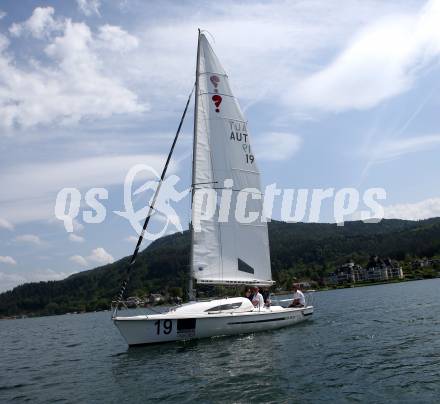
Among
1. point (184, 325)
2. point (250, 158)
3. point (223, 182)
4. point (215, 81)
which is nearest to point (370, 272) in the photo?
point (250, 158)

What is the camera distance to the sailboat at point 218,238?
22766 millimetres

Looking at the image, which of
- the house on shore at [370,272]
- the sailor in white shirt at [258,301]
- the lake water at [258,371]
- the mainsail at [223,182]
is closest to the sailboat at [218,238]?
the mainsail at [223,182]

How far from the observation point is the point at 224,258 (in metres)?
25.4

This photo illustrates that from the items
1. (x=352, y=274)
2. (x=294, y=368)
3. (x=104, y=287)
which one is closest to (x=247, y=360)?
(x=294, y=368)

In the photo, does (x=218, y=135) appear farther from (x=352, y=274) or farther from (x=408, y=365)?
(x=352, y=274)

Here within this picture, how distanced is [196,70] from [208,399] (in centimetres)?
1826

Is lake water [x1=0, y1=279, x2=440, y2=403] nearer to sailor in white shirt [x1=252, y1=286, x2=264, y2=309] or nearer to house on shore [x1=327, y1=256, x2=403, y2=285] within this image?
sailor in white shirt [x1=252, y1=286, x2=264, y2=309]

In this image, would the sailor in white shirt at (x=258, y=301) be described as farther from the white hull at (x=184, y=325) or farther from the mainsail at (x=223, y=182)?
the white hull at (x=184, y=325)

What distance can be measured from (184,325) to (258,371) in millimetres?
7287

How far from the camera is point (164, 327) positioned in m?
22.3

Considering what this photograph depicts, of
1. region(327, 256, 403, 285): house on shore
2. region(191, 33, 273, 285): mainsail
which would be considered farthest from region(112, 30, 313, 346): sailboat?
region(327, 256, 403, 285): house on shore

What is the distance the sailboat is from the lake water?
88 cm

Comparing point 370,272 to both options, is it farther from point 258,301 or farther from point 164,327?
point 164,327

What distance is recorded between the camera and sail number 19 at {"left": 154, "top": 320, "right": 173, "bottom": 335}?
22281 millimetres
